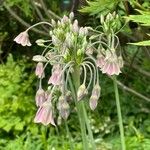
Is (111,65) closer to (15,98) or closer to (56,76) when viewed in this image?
(56,76)

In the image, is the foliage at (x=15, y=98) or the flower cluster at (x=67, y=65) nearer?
the flower cluster at (x=67, y=65)

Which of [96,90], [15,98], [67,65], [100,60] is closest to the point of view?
[67,65]

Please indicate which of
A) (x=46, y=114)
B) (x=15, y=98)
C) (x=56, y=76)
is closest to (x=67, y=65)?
(x=56, y=76)

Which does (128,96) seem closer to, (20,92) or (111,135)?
(111,135)

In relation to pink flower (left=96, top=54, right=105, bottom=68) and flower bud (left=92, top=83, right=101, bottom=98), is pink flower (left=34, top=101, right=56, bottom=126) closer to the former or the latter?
flower bud (left=92, top=83, right=101, bottom=98)

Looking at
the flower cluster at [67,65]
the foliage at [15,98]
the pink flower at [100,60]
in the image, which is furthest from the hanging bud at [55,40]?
the foliage at [15,98]

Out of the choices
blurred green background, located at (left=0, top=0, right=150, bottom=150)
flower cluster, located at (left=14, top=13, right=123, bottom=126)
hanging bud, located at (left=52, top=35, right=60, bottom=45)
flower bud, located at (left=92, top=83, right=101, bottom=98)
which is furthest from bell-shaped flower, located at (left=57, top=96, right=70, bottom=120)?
blurred green background, located at (left=0, top=0, right=150, bottom=150)

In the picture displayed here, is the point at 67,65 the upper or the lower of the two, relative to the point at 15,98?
lower

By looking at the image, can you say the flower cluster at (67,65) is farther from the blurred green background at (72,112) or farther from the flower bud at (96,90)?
the blurred green background at (72,112)

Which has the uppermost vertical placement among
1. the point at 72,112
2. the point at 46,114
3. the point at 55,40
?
the point at 55,40

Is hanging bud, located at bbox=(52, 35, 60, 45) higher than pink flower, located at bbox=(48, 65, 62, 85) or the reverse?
higher

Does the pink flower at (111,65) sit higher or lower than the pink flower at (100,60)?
lower
